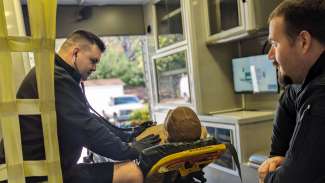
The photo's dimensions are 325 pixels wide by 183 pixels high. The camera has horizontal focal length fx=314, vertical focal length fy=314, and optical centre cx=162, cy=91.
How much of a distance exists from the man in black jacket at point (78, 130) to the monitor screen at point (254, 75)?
1464 millimetres

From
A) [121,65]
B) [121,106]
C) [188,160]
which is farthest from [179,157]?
[121,65]

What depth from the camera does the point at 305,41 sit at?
870 mm

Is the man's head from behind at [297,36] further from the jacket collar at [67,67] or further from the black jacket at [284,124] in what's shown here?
the jacket collar at [67,67]

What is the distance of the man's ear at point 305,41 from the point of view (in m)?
0.86

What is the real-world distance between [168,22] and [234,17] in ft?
3.97

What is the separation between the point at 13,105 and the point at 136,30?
3802 mm

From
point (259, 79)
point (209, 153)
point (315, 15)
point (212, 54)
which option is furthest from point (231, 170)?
point (315, 15)

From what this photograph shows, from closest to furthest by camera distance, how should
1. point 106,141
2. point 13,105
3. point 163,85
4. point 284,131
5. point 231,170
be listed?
point 13,105
point 284,131
point 106,141
point 231,170
point 163,85

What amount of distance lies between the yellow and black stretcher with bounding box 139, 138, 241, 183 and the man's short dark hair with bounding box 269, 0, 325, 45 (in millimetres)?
890

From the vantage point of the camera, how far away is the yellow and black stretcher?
1.60 metres

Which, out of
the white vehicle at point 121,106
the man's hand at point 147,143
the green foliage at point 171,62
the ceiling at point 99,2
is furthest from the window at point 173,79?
the man's hand at point 147,143

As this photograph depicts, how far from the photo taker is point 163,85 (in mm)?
4348

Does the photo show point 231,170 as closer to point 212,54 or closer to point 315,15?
point 212,54

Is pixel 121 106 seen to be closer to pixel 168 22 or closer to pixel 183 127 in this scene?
pixel 168 22
